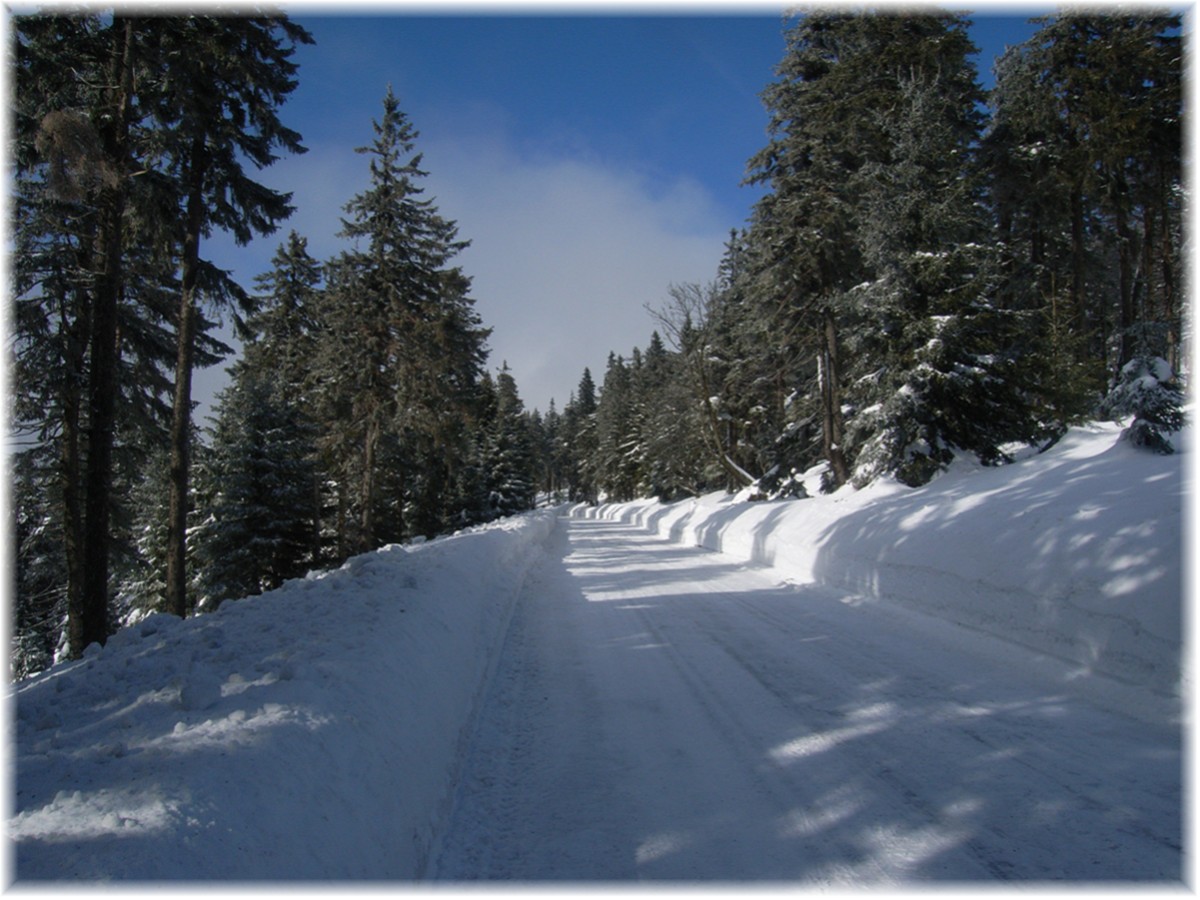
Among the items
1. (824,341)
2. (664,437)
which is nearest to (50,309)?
(824,341)

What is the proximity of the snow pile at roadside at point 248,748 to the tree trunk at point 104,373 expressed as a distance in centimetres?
350

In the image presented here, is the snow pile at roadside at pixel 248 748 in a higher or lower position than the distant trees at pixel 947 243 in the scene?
lower

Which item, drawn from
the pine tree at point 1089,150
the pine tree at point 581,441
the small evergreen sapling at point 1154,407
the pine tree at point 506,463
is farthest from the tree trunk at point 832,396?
the pine tree at point 581,441

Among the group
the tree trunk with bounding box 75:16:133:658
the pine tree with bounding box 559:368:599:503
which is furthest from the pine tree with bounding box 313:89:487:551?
the pine tree with bounding box 559:368:599:503

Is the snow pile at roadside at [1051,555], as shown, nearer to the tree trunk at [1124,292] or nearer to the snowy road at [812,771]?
the snowy road at [812,771]

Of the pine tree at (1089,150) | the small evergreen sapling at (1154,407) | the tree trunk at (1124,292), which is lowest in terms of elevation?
the small evergreen sapling at (1154,407)

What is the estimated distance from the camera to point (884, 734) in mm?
4141

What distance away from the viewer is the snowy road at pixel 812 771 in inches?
114

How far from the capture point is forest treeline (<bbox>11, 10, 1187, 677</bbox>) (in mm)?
9859

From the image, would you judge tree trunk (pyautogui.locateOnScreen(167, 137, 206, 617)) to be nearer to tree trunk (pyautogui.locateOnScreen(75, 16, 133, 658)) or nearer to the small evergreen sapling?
tree trunk (pyautogui.locateOnScreen(75, 16, 133, 658))

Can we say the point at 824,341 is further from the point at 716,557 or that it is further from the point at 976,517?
the point at 976,517

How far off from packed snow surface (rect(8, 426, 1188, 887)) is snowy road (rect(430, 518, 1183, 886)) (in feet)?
0.07

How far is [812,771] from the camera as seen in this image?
367 centimetres

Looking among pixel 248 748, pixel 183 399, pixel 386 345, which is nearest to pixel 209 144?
pixel 183 399
